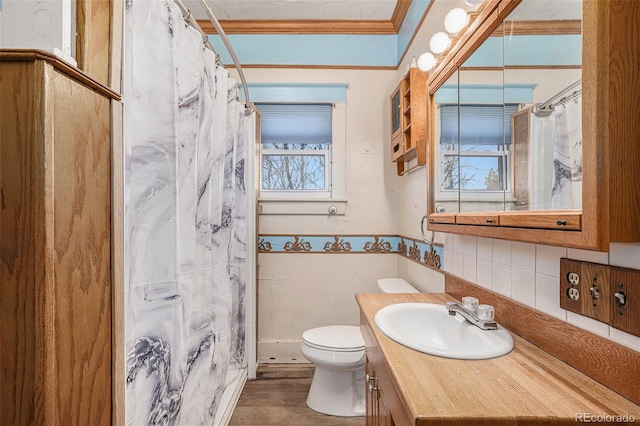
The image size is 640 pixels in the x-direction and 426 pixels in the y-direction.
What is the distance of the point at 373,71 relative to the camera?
249cm

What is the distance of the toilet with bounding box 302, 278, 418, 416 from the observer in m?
1.79

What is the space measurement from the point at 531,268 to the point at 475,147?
1.63 ft

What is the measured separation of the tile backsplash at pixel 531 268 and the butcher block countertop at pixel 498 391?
118mm

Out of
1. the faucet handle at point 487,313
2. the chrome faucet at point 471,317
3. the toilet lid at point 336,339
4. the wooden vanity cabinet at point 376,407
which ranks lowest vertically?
the toilet lid at point 336,339

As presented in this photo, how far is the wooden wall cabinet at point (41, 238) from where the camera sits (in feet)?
2.00

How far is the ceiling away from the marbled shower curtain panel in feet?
3.32

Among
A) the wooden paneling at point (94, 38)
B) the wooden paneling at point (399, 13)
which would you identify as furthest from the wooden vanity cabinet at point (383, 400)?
the wooden paneling at point (399, 13)

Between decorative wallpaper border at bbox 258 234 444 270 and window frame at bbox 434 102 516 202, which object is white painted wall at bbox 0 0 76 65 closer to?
window frame at bbox 434 102 516 202

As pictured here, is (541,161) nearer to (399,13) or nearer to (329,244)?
(329,244)

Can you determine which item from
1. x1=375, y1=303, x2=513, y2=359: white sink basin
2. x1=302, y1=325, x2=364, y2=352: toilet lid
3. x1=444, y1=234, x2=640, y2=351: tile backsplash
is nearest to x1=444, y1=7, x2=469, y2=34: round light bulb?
x1=444, y1=234, x2=640, y2=351: tile backsplash

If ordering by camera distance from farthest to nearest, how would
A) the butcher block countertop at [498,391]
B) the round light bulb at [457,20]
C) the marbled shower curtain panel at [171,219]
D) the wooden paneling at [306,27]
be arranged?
the wooden paneling at [306,27] < the round light bulb at [457,20] < the marbled shower curtain panel at [171,219] < the butcher block countertop at [498,391]

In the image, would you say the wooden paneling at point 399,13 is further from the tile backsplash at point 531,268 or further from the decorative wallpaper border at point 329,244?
the tile backsplash at point 531,268

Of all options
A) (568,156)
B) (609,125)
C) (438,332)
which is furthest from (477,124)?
Answer: (438,332)

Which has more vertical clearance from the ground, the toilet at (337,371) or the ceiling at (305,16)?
the ceiling at (305,16)
